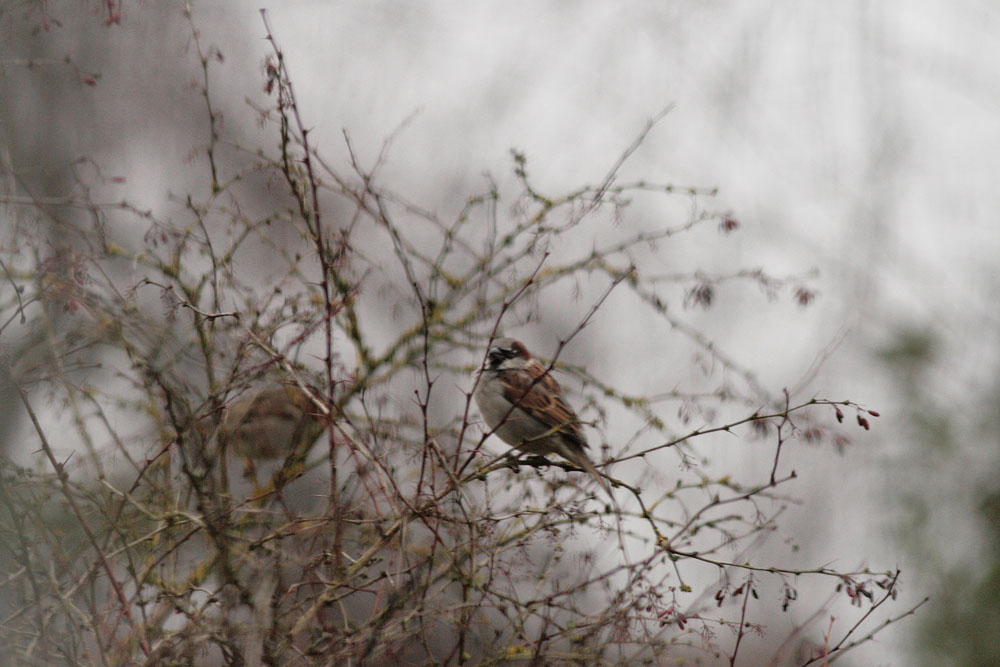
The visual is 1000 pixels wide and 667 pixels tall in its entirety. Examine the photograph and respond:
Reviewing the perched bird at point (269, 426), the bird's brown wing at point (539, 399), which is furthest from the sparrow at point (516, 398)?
the perched bird at point (269, 426)

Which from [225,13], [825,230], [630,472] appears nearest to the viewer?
[630,472]

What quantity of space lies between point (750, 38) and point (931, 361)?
239 cm

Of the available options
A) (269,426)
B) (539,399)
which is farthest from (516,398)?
(269,426)

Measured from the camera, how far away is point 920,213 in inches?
245

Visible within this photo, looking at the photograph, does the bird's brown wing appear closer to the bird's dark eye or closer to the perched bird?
the bird's dark eye

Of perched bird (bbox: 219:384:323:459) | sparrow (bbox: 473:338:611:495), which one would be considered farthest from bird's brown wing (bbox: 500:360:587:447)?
perched bird (bbox: 219:384:323:459)

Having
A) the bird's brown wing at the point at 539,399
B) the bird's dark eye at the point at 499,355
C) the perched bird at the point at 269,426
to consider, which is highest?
the bird's dark eye at the point at 499,355

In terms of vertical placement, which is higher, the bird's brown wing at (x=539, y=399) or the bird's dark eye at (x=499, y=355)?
the bird's dark eye at (x=499, y=355)

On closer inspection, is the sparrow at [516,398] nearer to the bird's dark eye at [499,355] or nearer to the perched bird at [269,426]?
the bird's dark eye at [499,355]

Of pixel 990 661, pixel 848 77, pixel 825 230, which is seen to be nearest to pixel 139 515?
pixel 990 661

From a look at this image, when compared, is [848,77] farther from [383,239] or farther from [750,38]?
[383,239]

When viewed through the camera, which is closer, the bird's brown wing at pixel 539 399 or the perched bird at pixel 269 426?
the perched bird at pixel 269 426

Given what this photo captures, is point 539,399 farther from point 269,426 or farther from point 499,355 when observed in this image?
point 269,426

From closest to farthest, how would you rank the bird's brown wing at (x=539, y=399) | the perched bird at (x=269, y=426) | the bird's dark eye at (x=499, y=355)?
the perched bird at (x=269, y=426), the bird's brown wing at (x=539, y=399), the bird's dark eye at (x=499, y=355)
